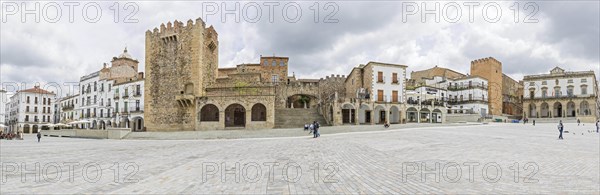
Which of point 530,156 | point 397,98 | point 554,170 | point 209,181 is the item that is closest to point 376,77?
point 397,98

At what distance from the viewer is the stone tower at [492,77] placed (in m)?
60.4

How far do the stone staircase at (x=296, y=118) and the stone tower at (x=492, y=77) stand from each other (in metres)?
37.8

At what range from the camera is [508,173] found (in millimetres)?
9039

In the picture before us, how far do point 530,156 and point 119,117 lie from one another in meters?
52.4

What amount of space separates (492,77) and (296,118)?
43.8 metres

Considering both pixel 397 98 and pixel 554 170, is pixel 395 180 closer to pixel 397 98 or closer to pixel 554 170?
pixel 554 170

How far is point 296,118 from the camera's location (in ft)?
122

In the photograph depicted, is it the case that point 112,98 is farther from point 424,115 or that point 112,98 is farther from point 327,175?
point 327,175

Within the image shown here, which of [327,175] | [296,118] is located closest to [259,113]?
[296,118]

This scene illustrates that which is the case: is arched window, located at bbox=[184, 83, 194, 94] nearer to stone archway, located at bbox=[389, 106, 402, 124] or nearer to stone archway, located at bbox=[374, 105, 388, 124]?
stone archway, located at bbox=[374, 105, 388, 124]

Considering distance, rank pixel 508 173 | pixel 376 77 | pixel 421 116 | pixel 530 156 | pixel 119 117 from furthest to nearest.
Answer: pixel 119 117, pixel 421 116, pixel 376 77, pixel 530 156, pixel 508 173

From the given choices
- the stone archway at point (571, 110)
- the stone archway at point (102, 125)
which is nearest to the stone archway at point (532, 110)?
the stone archway at point (571, 110)

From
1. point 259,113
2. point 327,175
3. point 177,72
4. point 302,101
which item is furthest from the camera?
point 302,101

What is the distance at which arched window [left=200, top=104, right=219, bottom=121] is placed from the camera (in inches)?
1436
